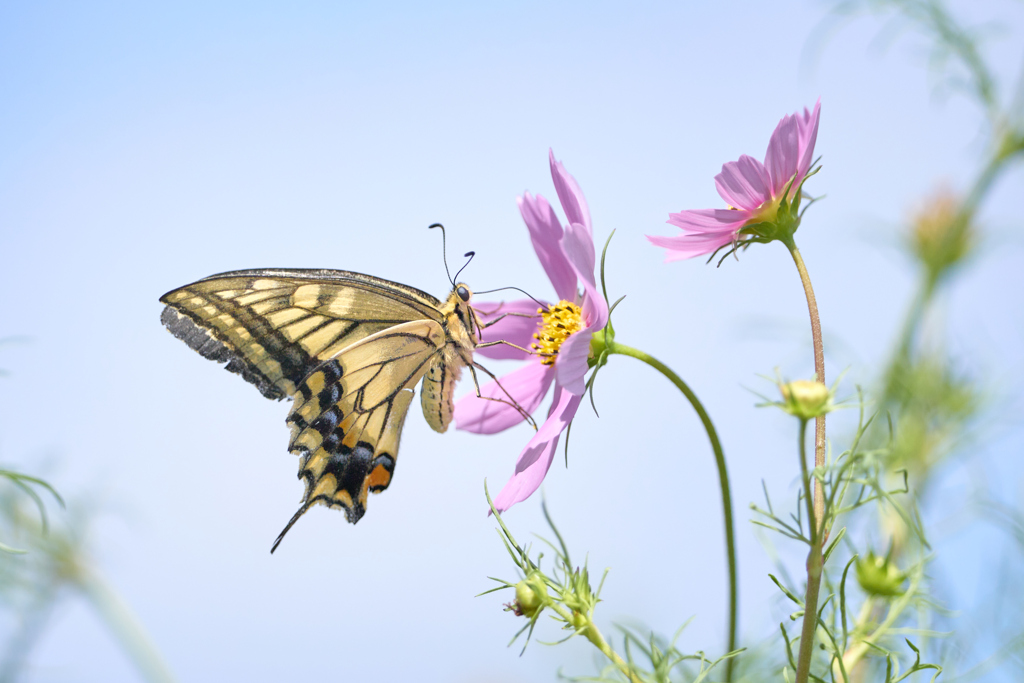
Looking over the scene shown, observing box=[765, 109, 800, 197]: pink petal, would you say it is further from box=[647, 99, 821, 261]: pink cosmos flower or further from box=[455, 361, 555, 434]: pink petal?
box=[455, 361, 555, 434]: pink petal

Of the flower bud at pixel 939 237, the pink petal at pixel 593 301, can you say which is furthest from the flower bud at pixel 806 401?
the flower bud at pixel 939 237

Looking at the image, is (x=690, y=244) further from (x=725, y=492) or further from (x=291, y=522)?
(x=291, y=522)

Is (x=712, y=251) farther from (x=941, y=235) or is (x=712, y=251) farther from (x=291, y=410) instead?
(x=941, y=235)

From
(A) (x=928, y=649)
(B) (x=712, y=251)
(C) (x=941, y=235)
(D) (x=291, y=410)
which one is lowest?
(A) (x=928, y=649)

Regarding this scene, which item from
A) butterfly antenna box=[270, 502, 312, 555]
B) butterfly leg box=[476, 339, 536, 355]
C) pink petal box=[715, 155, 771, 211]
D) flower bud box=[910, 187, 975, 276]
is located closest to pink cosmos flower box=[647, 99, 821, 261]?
pink petal box=[715, 155, 771, 211]

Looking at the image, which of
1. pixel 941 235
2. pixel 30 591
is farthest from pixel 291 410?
pixel 941 235
